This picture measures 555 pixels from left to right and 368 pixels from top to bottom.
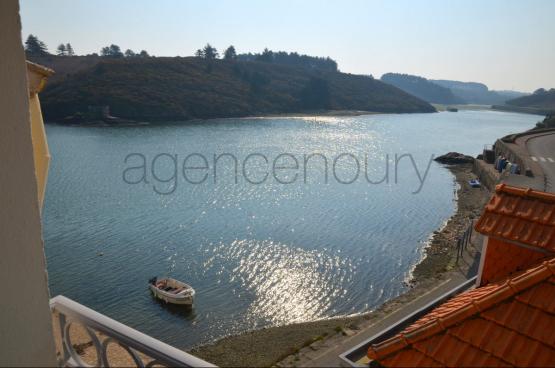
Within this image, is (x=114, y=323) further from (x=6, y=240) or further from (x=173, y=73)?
(x=173, y=73)

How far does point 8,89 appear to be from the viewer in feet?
7.03

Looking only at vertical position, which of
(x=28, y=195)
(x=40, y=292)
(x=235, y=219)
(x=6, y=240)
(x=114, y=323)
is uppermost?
(x=28, y=195)

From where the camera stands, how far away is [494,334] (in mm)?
4531

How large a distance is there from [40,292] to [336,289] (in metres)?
21.2

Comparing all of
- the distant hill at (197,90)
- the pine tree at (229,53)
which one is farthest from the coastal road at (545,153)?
the pine tree at (229,53)

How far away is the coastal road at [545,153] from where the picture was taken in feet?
99.0

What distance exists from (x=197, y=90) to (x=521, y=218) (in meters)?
125

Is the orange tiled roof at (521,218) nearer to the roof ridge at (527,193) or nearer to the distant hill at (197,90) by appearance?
the roof ridge at (527,193)

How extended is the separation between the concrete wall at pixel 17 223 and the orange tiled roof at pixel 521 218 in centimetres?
696

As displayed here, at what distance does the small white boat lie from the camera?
19.4m

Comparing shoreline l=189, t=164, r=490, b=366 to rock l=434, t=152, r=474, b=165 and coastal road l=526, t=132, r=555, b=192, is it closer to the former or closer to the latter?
coastal road l=526, t=132, r=555, b=192

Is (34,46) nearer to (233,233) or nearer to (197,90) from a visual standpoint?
(197,90)

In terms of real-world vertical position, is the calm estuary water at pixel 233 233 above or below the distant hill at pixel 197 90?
below

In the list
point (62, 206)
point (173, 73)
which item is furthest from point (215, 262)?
point (173, 73)
